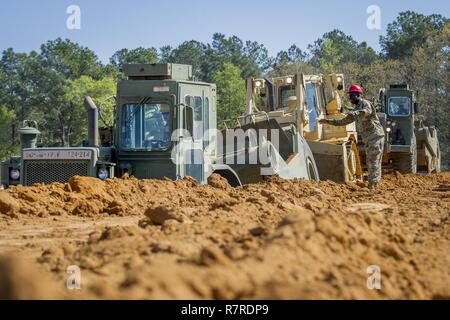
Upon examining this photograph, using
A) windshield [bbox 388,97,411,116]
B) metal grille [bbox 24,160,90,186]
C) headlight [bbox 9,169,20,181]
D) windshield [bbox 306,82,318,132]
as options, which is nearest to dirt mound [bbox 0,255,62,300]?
metal grille [bbox 24,160,90,186]

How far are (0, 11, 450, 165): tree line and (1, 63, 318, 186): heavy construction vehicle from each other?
101 feet

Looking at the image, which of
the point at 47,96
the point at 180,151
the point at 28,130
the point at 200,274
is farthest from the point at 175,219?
the point at 47,96

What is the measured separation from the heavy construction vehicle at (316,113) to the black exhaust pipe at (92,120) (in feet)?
18.7

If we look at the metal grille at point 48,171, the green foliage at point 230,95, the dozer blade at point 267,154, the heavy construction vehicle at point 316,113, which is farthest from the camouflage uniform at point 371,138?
the green foliage at point 230,95

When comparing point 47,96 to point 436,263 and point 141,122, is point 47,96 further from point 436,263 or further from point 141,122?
point 436,263

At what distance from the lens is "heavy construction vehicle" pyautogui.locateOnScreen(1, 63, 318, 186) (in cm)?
1350

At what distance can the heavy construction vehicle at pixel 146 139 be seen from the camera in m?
13.5

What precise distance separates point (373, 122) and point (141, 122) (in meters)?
4.63

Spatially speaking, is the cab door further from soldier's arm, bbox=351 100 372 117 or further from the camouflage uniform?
the camouflage uniform

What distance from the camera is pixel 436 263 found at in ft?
20.1

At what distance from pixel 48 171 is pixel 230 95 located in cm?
4740

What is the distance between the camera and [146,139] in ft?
45.3

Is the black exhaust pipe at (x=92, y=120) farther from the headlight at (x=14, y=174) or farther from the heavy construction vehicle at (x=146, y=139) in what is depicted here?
the headlight at (x=14, y=174)
